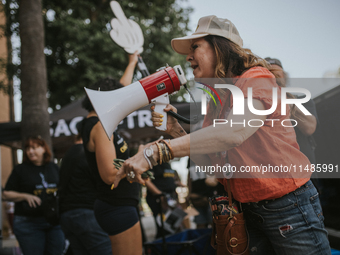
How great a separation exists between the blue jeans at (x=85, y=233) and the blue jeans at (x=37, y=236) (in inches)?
18.6

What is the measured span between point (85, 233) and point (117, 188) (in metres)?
0.62

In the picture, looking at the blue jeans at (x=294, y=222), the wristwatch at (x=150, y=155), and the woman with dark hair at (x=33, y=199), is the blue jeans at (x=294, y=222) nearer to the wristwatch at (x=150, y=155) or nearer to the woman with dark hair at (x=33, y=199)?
the wristwatch at (x=150, y=155)

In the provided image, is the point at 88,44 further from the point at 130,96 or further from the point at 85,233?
the point at 130,96

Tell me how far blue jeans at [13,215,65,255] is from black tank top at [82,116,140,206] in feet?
3.93

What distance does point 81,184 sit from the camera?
2.36 m

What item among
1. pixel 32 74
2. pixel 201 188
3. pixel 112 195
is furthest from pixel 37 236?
pixel 32 74

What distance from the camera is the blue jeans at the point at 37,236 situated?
2530mm

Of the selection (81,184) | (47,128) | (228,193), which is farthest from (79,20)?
(228,193)

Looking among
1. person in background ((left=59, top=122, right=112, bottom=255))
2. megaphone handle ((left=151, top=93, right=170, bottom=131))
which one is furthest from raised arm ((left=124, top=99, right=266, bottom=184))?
person in background ((left=59, top=122, right=112, bottom=255))

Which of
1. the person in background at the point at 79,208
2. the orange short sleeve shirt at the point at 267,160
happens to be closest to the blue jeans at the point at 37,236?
the person in background at the point at 79,208

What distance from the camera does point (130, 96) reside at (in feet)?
4.05

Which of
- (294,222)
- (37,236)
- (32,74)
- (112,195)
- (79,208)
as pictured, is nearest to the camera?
(294,222)

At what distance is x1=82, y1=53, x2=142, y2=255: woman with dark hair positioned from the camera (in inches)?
66.8

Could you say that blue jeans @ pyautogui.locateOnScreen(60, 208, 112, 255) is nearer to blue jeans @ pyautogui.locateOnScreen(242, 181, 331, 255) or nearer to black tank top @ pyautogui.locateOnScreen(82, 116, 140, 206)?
black tank top @ pyautogui.locateOnScreen(82, 116, 140, 206)
